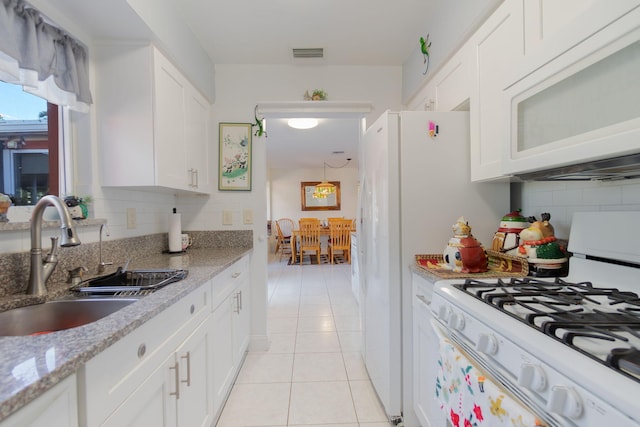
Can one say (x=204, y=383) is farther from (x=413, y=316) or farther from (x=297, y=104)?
(x=297, y=104)

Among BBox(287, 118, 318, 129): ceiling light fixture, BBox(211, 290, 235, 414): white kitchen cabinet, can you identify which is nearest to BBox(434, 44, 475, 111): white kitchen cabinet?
BBox(211, 290, 235, 414): white kitchen cabinet

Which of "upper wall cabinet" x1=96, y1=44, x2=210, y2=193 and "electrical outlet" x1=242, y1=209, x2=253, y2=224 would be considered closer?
"upper wall cabinet" x1=96, y1=44, x2=210, y2=193

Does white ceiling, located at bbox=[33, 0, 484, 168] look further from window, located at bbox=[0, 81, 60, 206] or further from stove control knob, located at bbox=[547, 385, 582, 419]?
stove control knob, located at bbox=[547, 385, 582, 419]

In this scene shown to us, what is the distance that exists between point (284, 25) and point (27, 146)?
1534mm

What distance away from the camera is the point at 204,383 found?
1306 millimetres

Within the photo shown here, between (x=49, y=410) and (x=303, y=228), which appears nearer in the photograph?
(x=49, y=410)

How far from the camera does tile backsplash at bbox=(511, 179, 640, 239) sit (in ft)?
3.54

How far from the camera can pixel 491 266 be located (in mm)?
1446

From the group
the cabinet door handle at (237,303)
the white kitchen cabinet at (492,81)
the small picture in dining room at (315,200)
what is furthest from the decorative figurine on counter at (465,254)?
the small picture in dining room at (315,200)

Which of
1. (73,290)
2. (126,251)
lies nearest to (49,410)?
(73,290)

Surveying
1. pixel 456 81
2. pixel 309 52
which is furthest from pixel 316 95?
pixel 456 81

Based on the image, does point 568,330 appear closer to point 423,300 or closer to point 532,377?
point 532,377

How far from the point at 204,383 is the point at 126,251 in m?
0.89

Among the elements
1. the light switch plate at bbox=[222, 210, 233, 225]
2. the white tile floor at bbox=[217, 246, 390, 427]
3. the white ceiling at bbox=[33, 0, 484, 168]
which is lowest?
the white tile floor at bbox=[217, 246, 390, 427]
